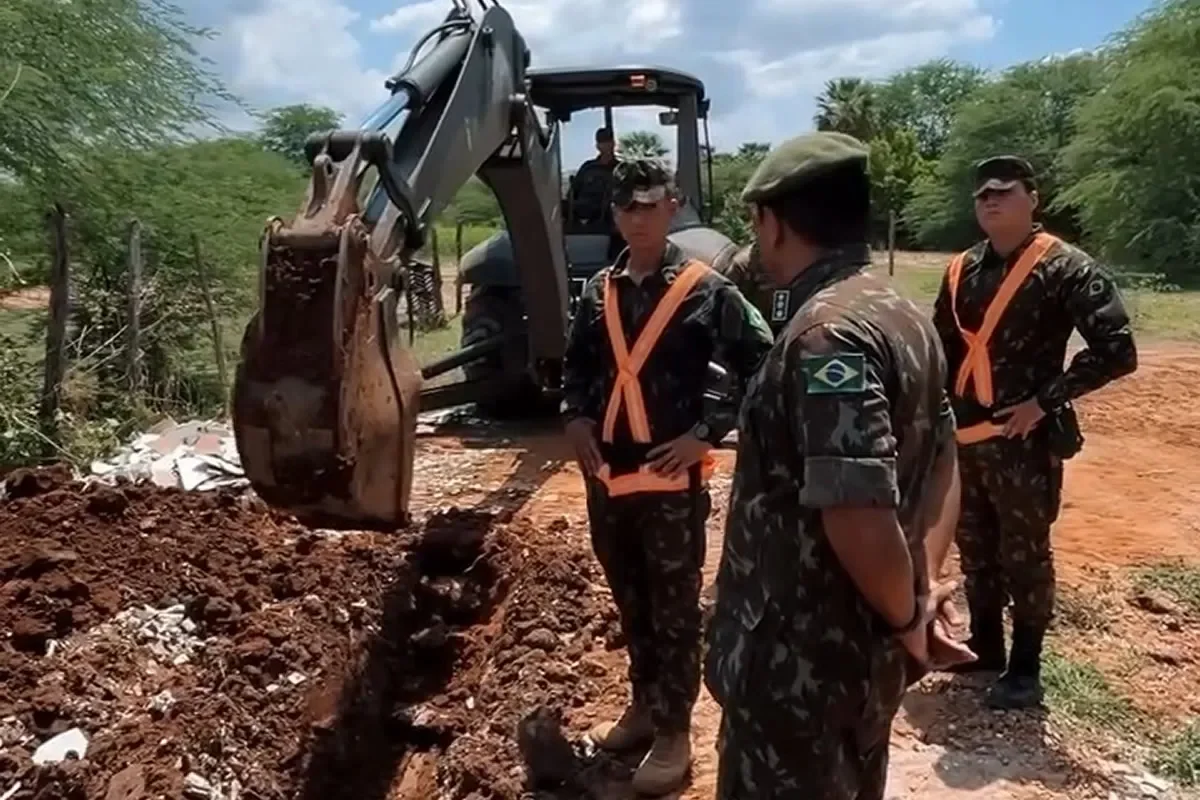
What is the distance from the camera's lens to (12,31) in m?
9.55

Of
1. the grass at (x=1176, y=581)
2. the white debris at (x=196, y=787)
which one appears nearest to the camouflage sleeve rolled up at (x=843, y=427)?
the white debris at (x=196, y=787)

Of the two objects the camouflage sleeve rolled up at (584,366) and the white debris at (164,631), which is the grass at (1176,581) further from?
the white debris at (164,631)

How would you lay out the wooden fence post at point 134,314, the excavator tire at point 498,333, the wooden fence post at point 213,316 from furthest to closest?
1. the wooden fence post at point 213,316
2. the excavator tire at point 498,333
3. the wooden fence post at point 134,314

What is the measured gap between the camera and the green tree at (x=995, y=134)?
38.4 meters

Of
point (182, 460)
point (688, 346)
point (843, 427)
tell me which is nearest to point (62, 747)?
point (688, 346)

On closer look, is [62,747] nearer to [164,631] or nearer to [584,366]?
[164,631]

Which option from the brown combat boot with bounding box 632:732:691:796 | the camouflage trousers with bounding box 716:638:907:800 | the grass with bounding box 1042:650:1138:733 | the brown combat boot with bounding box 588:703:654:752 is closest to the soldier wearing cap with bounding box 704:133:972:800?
the camouflage trousers with bounding box 716:638:907:800

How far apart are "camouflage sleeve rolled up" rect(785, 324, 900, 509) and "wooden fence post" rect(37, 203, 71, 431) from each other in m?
7.23

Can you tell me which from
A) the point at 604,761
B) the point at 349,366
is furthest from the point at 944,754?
the point at 349,366

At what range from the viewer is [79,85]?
33.1 feet

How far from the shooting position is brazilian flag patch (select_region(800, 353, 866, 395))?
227cm

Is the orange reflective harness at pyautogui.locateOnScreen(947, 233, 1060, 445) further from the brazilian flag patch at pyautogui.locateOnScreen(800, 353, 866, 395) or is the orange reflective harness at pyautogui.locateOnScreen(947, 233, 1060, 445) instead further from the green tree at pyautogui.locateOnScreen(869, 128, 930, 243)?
the green tree at pyautogui.locateOnScreen(869, 128, 930, 243)

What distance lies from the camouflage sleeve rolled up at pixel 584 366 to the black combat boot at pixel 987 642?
69.4 inches

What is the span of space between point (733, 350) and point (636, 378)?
1.00 ft
